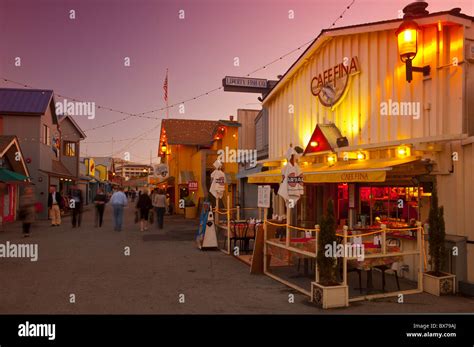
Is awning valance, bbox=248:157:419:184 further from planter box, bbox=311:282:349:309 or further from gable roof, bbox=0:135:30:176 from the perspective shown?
gable roof, bbox=0:135:30:176

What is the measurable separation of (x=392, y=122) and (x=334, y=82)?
9.39 ft

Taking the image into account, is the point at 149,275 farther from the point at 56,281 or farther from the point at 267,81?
the point at 267,81

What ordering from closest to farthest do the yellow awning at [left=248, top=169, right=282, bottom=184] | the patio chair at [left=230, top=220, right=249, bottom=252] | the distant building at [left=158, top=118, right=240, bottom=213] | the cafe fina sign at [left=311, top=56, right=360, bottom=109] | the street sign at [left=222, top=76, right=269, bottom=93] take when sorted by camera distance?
1. the cafe fina sign at [left=311, top=56, right=360, bottom=109]
2. the yellow awning at [left=248, top=169, right=282, bottom=184]
3. the patio chair at [left=230, top=220, right=249, bottom=252]
4. the street sign at [left=222, top=76, right=269, bottom=93]
5. the distant building at [left=158, top=118, right=240, bottom=213]

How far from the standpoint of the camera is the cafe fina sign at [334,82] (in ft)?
36.6

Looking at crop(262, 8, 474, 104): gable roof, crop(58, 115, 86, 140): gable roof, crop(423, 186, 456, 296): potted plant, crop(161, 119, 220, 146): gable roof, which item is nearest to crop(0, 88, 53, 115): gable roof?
crop(58, 115, 86, 140): gable roof

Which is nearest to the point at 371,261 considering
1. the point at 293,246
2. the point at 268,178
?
the point at 293,246

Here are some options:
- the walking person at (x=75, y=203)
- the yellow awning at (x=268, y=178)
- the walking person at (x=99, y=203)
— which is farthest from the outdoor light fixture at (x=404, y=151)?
the walking person at (x=75, y=203)

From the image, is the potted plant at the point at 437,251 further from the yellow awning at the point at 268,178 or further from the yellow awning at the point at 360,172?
the yellow awning at the point at 268,178

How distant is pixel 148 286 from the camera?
802cm

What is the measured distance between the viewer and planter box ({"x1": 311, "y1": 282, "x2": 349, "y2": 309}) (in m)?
6.74

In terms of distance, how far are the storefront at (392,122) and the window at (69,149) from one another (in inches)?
1010

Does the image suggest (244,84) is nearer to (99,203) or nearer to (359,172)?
(99,203)

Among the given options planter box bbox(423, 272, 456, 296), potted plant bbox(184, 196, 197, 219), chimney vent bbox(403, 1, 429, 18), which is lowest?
planter box bbox(423, 272, 456, 296)

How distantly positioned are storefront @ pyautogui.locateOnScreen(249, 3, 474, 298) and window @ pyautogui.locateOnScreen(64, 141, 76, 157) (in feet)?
84.2
